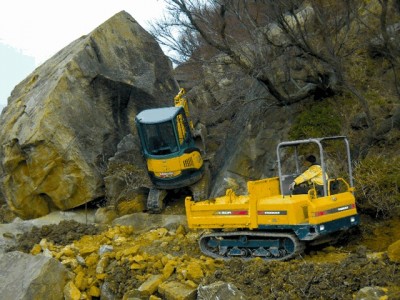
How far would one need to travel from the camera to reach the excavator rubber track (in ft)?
26.6

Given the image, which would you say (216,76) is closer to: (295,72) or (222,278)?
(295,72)

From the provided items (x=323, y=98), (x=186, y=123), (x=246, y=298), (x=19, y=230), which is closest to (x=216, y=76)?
(x=186, y=123)

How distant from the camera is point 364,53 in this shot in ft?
45.0

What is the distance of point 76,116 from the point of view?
16.5m

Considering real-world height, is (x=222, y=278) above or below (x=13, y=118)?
below

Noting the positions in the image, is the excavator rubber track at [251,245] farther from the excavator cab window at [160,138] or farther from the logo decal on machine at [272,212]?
the excavator cab window at [160,138]

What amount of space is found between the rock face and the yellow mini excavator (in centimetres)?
331

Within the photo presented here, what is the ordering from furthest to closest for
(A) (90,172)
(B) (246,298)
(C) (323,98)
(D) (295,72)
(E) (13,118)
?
(E) (13,118) → (A) (90,172) → (D) (295,72) → (C) (323,98) → (B) (246,298)

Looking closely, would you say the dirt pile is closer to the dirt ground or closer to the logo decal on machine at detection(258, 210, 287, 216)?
the dirt ground

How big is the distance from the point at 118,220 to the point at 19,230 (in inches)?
102

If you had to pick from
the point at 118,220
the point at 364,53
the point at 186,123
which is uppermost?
the point at 364,53

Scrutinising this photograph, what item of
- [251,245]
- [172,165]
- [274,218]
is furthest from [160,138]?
[274,218]

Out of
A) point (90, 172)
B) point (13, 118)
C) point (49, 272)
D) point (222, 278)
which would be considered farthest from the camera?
point (13, 118)

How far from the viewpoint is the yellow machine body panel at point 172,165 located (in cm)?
1313
